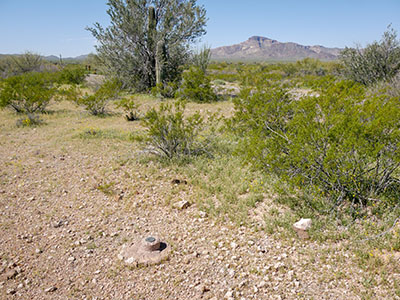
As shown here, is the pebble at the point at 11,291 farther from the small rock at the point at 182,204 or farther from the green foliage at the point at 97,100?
the green foliage at the point at 97,100

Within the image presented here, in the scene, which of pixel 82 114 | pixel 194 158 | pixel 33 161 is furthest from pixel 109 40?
pixel 194 158

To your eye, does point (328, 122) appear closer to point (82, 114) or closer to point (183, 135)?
point (183, 135)

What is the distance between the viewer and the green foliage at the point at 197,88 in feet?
39.6

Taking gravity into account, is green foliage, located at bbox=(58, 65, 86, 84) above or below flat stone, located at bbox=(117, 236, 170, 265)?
above

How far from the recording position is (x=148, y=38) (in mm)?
13820

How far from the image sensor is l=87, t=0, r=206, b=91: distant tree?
13536 millimetres

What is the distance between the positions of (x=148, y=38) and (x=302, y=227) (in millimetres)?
12991

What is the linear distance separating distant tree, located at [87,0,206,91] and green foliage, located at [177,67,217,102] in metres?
2.29

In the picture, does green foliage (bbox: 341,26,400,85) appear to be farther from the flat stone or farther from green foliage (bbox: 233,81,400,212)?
the flat stone

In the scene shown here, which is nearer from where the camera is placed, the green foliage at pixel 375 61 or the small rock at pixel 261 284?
the small rock at pixel 261 284

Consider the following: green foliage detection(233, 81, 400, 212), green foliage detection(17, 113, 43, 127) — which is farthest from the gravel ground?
green foliage detection(17, 113, 43, 127)

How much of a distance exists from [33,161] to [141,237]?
3696 millimetres

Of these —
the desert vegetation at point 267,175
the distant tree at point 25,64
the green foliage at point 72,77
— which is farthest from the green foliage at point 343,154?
the distant tree at point 25,64

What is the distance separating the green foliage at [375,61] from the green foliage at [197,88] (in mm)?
7192
